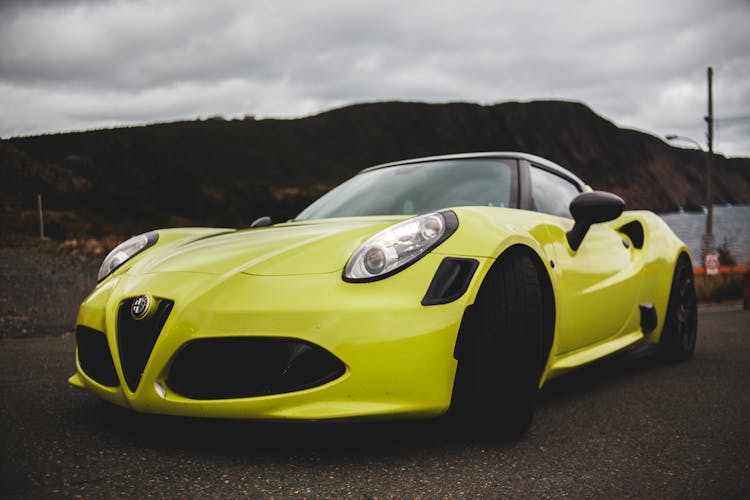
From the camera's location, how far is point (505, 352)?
2.00 metres

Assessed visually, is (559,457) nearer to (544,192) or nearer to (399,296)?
(399,296)

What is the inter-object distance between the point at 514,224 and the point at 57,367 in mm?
2629

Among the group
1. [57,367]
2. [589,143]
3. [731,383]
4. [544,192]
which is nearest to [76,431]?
[57,367]

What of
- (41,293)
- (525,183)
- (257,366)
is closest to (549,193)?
(525,183)

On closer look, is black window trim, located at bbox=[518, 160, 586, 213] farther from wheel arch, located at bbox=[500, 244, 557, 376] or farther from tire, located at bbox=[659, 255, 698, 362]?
tire, located at bbox=[659, 255, 698, 362]

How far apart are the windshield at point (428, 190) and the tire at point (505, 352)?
2.59ft

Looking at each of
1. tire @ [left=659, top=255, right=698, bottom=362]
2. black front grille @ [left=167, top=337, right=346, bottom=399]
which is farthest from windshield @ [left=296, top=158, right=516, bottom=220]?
tire @ [left=659, top=255, right=698, bottom=362]

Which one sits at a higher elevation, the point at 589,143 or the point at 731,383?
the point at 589,143

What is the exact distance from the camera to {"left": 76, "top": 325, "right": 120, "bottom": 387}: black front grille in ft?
6.84

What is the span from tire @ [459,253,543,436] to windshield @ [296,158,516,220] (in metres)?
0.79

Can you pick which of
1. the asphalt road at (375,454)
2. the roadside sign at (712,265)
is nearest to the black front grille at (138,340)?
the asphalt road at (375,454)

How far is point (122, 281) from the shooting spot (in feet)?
7.43

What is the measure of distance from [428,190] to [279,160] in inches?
2522

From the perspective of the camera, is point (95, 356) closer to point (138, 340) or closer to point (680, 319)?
point (138, 340)
